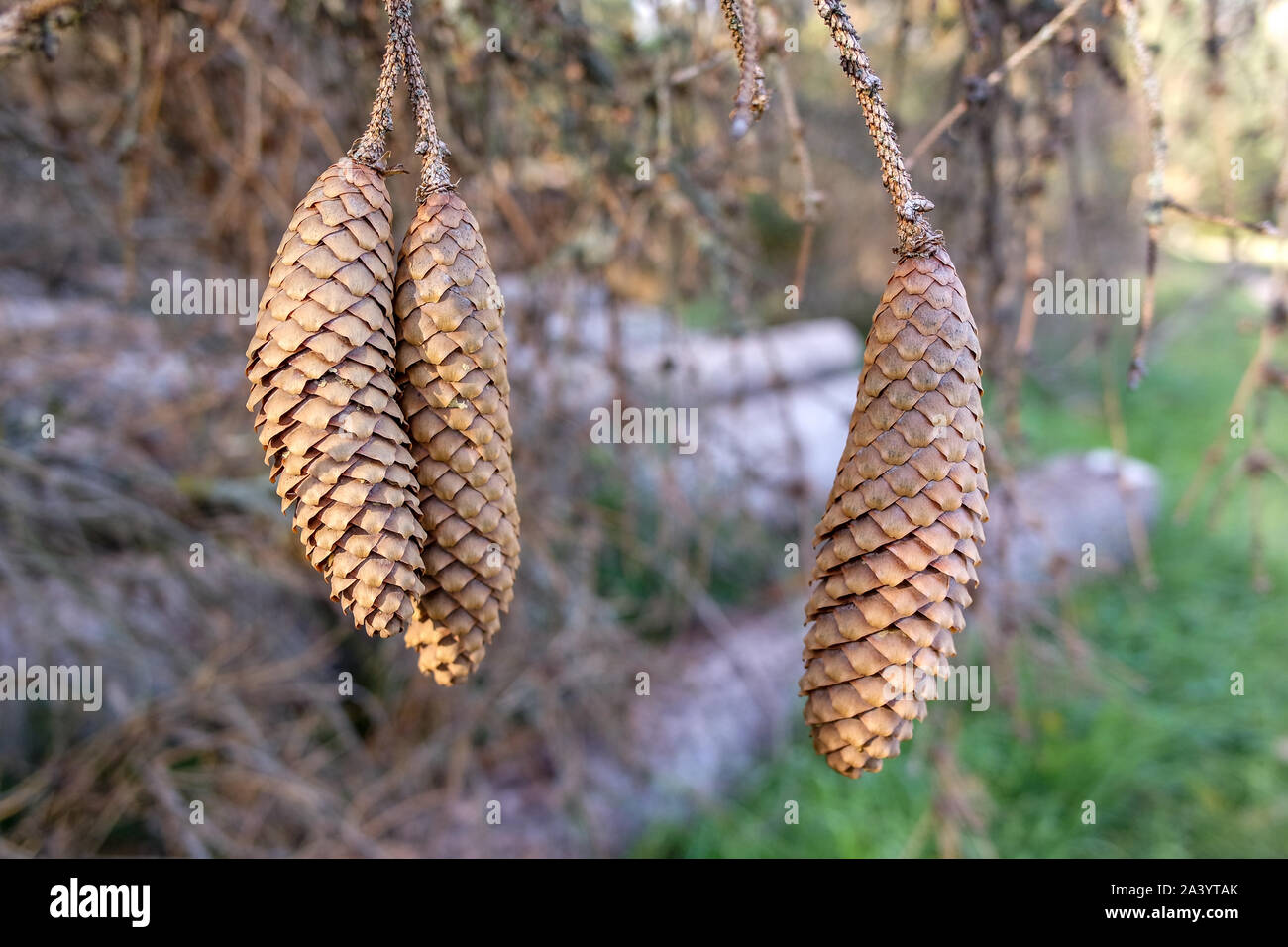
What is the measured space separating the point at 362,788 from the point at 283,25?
143 centimetres

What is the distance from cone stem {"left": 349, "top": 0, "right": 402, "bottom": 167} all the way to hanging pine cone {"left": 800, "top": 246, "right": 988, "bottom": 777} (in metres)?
0.31

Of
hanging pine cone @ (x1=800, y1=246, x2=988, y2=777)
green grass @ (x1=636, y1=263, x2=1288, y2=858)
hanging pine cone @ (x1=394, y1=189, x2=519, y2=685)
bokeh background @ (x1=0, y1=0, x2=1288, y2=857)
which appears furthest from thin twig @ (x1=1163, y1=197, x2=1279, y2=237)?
green grass @ (x1=636, y1=263, x2=1288, y2=858)

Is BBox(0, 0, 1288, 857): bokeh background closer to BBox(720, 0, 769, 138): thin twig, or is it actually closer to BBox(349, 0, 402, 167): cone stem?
BBox(720, 0, 769, 138): thin twig

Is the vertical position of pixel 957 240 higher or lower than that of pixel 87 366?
higher

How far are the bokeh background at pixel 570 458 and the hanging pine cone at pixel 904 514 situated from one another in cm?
19

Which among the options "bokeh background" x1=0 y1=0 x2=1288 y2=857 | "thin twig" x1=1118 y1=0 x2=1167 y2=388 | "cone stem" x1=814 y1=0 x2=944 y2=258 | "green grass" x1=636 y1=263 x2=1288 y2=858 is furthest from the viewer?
"green grass" x1=636 y1=263 x2=1288 y2=858

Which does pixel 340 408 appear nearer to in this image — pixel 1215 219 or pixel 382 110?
pixel 382 110

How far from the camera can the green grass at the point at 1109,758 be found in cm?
199

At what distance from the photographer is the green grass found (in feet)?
6.54

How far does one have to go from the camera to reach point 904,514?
1.74 ft

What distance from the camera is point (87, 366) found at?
5.29 feet

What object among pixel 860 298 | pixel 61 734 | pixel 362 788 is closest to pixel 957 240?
pixel 362 788

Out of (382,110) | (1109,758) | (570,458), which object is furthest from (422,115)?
(1109,758)
